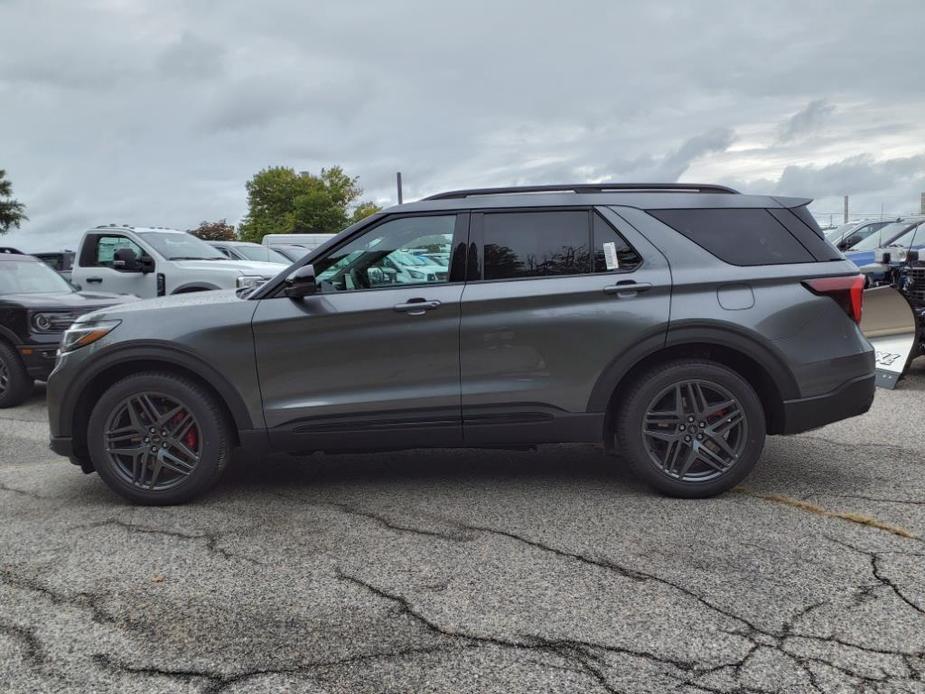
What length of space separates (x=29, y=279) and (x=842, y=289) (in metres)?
9.10

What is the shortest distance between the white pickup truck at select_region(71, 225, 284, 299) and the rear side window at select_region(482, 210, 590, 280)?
6990 millimetres

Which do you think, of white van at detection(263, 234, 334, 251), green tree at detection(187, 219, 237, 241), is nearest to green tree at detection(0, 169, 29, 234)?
green tree at detection(187, 219, 237, 241)

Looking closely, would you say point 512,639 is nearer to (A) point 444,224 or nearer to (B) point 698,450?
(B) point 698,450

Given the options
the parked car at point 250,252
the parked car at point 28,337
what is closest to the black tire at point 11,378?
the parked car at point 28,337

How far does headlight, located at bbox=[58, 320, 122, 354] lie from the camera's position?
478 cm

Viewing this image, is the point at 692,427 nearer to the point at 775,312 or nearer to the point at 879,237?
the point at 775,312

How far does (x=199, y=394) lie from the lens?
15.4ft

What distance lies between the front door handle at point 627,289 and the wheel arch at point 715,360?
0.28 m

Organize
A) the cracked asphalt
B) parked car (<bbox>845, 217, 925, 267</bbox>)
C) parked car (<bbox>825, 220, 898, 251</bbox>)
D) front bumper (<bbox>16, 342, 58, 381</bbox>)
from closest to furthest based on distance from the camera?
1. the cracked asphalt
2. front bumper (<bbox>16, 342, 58, 381</bbox>)
3. parked car (<bbox>845, 217, 925, 267</bbox>)
4. parked car (<bbox>825, 220, 898, 251</bbox>)

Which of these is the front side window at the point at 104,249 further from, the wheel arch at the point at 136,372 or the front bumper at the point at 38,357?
the wheel arch at the point at 136,372

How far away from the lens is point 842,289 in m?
4.67

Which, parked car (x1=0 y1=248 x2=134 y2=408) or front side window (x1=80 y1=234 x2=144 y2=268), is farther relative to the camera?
front side window (x1=80 y1=234 x2=144 y2=268)

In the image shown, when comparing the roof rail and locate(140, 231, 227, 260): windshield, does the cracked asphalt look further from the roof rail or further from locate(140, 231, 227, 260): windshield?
locate(140, 231, 227, 260): windshield

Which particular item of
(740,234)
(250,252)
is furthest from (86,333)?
(250,252)
